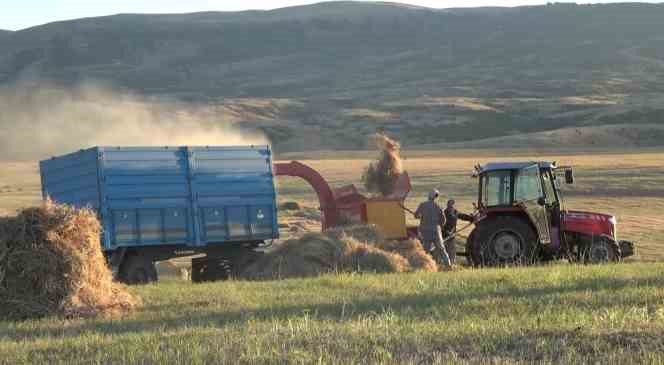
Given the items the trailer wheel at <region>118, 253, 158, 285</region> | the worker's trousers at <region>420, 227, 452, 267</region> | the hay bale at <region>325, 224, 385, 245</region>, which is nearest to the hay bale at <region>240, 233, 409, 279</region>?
the hay bale at <region>325, 224, 385, 245</region>

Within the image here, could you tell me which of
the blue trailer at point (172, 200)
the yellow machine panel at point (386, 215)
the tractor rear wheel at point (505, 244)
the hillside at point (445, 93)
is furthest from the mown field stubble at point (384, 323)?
the hillside at point (445, 93)

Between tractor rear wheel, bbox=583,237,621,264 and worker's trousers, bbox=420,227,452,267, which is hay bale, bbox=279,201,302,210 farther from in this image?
tractor rear wheel, bbox=583,237,621,264

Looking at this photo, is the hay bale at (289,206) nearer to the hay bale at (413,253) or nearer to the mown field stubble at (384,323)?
the hay bale at (413,253)

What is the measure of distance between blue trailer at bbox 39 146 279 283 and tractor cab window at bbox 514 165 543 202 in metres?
4.76

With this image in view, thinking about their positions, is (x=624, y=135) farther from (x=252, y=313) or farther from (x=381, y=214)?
(x=252, y=313)

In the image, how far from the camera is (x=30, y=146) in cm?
7294

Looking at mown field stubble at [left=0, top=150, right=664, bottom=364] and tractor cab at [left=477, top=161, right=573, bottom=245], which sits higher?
tractor cab at [left=477, top=161, right=573, bottom=245]

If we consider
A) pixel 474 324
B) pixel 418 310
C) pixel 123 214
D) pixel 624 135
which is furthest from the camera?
pixel 624 135

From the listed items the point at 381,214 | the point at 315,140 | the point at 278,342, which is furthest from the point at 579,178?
the point at 315,140

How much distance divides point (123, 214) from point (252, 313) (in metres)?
7.65

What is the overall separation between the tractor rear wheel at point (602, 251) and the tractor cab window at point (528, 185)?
1.37 meters

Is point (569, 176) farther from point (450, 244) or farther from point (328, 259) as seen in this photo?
point (328, 259)

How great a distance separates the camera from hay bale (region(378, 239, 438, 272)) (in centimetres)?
1811

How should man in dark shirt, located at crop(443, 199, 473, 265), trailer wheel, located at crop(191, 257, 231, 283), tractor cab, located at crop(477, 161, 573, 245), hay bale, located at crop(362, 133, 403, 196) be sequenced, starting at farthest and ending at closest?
1. hay bale, located at crop(362, 133, 403, 196)
2. man in dark shirt, located at crop(443, 199, 473, 265)
3. trailer wheel, located at crop(191, 257, 231, 283)
4. tractor cab, located at crop(477, 161, 573, 245)
